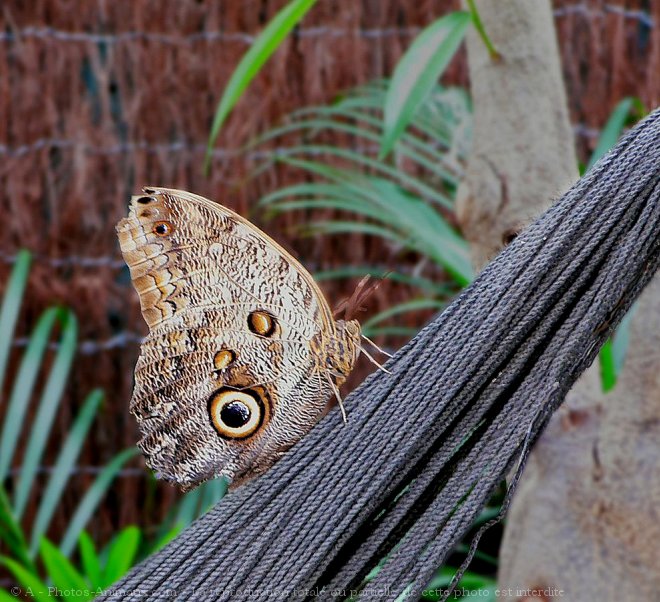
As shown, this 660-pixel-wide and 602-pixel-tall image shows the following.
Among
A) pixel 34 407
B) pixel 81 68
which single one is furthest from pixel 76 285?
pixel 81 68

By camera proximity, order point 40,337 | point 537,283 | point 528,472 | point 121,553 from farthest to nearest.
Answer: point 40,337 < point 121,553 < point 528,472 < point 537,283

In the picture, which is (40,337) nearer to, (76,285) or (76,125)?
(76,285)

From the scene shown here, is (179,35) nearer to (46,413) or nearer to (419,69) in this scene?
(46,413)

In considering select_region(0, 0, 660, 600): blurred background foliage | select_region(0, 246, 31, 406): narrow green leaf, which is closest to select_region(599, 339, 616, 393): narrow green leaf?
select_region(0, 0, 660, 600): blurred background foliage

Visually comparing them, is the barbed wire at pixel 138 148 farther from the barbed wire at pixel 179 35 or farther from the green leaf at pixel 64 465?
the green leaf at pixel 64 465

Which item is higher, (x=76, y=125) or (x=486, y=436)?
(x=76, y=125)

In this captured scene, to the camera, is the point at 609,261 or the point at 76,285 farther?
the point at 76,285

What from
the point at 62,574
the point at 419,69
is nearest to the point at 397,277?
the point at 419,69
